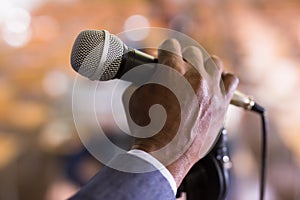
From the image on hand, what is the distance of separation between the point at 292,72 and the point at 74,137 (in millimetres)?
1214

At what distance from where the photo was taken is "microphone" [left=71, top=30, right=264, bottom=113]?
1.73 ft

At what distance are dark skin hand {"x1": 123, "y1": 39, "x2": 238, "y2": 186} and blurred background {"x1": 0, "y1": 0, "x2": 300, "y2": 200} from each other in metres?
1.94

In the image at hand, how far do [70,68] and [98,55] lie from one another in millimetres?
2106

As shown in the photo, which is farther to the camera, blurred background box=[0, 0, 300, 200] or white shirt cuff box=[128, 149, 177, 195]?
blurred background box=[0, 0, 300, 200]

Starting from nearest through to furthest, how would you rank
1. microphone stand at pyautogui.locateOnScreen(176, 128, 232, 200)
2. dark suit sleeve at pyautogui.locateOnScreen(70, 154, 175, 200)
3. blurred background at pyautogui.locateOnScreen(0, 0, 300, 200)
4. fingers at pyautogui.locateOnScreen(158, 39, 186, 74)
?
dark suit sleeve at pyautogui.locateOnScreen(70, 154, 175, 200) < fingers at pyautogui.locateOnScreen(158, 39, 186, 74) < microphone stand at pyautogui.locateOnScreen(176, 128, 232, 200) < blurred background at pyautogui.locateOnScreen(0, 0, 300, 200)

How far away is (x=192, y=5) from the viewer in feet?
8.61

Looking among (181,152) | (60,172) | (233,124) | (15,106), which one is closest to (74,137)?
(60,172)

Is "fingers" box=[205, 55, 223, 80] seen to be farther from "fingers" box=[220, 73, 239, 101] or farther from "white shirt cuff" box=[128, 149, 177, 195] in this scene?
"white shirt cuff" box=[128, 149, 177, 195]

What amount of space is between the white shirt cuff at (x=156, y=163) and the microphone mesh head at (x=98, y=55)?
0.09 metres

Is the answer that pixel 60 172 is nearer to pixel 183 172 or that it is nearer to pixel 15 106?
pixel 15 106

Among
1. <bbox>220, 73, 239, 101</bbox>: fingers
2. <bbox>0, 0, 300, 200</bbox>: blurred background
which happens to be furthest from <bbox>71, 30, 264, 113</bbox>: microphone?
<bbox>0, 0, 300, 200</bbox>: blurred background

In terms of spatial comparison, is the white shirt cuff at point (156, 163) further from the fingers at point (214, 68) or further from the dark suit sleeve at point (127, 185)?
the fingers at point (214, 68)

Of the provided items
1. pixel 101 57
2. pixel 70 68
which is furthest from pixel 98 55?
pixel 70 68

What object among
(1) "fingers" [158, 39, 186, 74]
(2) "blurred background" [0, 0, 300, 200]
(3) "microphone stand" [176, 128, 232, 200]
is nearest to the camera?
(1) "fingers" [158, 39, 186, 74]
